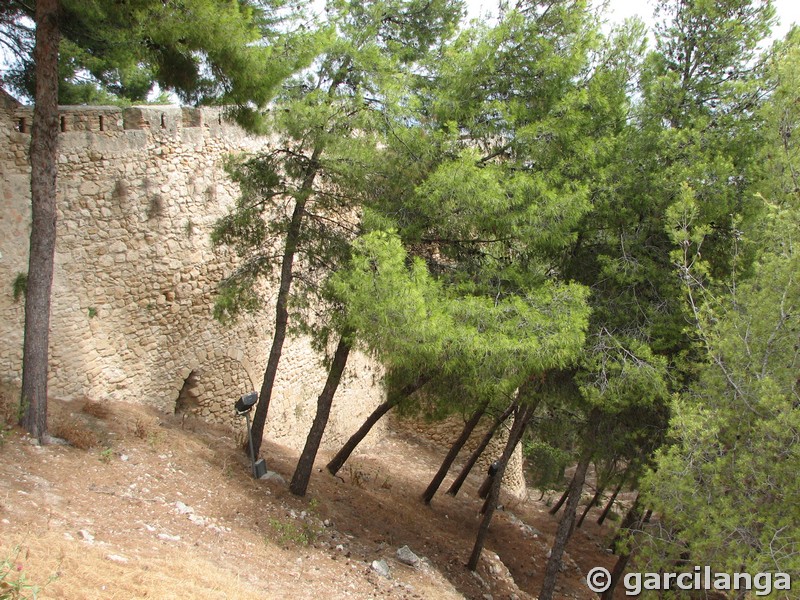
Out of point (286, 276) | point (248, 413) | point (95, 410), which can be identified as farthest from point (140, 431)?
point (286, 276)

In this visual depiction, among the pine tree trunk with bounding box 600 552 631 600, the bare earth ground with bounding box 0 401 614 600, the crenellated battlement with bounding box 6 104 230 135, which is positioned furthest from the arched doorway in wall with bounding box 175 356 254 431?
the pine tree trunk with bounding box 600 552 631 600

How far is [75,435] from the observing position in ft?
25.1

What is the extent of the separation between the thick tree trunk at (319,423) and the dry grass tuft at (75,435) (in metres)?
2.55

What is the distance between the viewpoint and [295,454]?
1160 centimetres

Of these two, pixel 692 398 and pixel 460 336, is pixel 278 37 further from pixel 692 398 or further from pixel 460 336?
pixel 692 398

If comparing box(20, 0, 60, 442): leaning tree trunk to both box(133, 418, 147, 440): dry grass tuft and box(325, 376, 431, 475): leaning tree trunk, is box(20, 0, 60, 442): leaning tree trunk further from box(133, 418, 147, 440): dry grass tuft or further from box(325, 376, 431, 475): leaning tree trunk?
box(325, 376, 431, 475): leaning tree trunk

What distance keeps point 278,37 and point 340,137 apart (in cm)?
153

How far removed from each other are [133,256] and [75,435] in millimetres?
2932

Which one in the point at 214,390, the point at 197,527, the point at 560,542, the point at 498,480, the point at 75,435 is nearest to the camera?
the point at 197,527

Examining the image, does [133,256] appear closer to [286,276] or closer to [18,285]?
[18,285]

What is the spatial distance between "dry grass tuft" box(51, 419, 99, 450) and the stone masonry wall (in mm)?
1303

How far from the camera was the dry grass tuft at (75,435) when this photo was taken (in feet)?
25.0

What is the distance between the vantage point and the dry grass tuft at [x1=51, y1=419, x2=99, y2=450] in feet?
25.0

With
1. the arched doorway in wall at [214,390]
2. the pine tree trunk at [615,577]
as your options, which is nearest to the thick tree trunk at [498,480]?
the pine tree trunk at [615,577]
